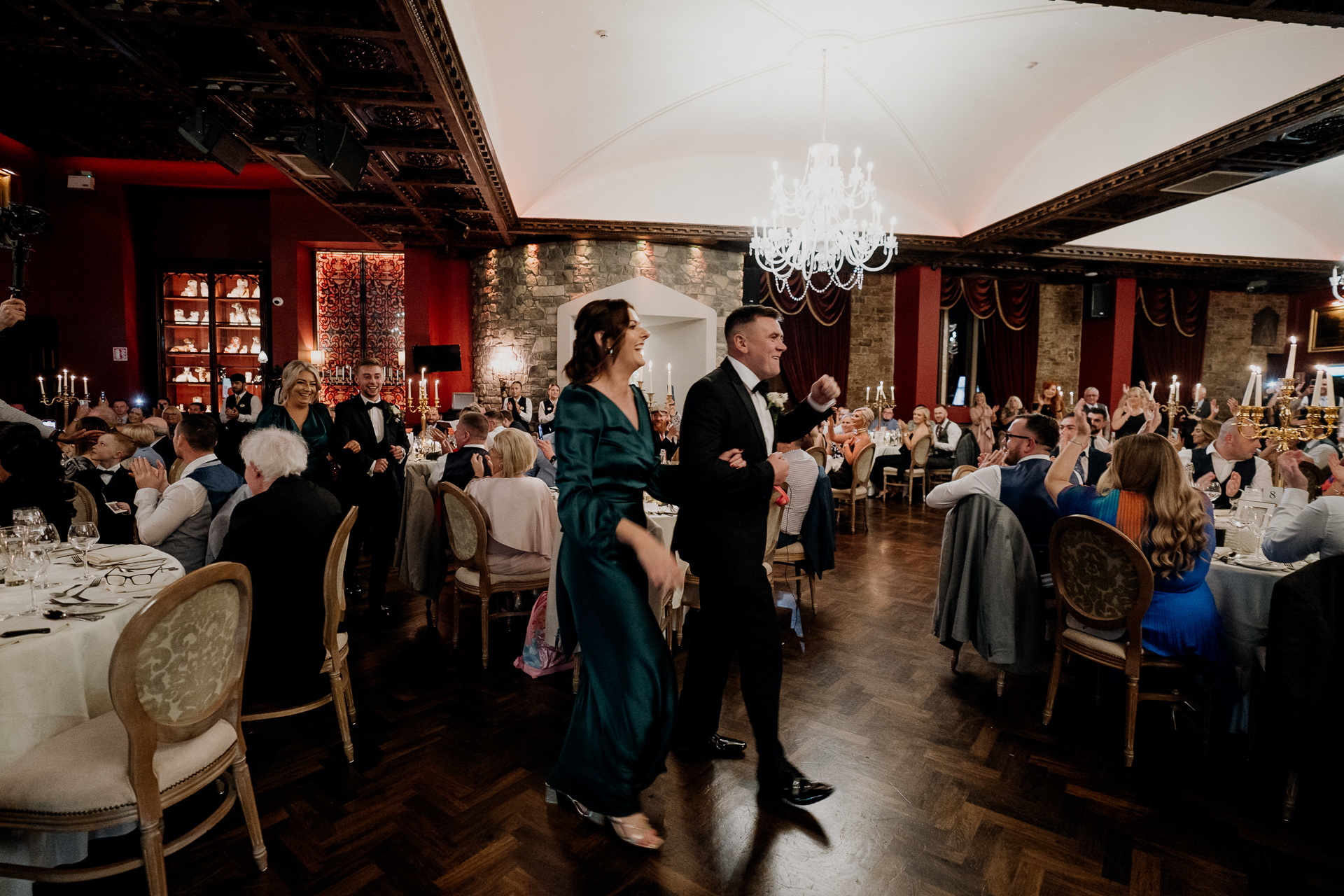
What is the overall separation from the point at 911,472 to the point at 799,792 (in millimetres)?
6622

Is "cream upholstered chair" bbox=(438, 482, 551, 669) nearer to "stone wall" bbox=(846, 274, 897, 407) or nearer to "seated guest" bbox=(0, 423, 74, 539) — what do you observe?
"seated guest" bbox=(0, 423, 74, 539)

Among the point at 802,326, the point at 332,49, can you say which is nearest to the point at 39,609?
the point at 332,49

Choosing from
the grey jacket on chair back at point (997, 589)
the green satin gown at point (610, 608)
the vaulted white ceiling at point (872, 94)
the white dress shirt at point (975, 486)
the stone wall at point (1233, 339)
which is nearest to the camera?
the green satin gown at point (610, 608)

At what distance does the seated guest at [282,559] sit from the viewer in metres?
2.25

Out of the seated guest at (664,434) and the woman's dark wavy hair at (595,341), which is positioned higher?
the woman's dark wavy hair at (595,341)

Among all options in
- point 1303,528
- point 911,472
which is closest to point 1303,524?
point 1303,528

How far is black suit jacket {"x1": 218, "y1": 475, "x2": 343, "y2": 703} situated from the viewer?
7.38ft

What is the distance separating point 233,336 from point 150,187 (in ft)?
7.56

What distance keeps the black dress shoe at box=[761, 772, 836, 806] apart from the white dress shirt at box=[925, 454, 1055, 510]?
4.78 feet

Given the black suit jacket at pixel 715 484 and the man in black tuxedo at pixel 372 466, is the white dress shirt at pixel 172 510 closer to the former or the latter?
the man in black tuxedo at pixel 372 466

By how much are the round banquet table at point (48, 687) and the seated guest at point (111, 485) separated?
4.79ft

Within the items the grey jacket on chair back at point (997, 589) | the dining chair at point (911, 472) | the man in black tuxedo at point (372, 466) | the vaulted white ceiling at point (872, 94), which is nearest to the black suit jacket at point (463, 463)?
the man in black tuxedo at point (372, 466)

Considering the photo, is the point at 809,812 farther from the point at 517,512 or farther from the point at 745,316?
the point at 517,512

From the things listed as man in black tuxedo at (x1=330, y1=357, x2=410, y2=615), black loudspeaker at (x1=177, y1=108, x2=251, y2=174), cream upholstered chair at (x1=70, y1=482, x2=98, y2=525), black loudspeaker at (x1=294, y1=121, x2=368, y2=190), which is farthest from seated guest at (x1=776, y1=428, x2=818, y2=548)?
black loudspeaker at (x1=177, y1=108, x2=251, y2=174)
